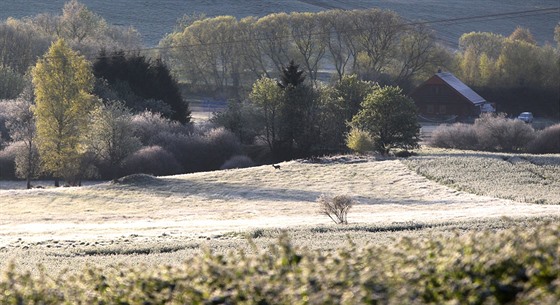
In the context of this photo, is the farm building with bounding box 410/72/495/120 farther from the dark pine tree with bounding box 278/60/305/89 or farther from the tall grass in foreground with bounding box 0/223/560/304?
the tall grass in foreground with bounding box 0/223/560/304

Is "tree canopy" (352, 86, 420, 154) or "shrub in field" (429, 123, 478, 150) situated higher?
"tree canopy" (352, 86, 420, 154)

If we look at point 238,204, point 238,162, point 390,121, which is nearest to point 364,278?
point 238,204

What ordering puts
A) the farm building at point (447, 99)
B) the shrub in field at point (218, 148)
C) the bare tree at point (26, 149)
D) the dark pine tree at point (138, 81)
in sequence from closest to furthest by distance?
the bare tree at point (26, 149) → the shrub in field at point (218, 148) → the dark pine tree at point (138, 81) → the farm building at point (447, 99)

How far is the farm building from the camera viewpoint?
96562mm

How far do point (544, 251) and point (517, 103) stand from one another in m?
95.4

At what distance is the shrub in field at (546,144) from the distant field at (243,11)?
81360 mm

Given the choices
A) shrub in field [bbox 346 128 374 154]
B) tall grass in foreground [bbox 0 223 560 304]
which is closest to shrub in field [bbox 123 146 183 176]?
shrub in field [bbox 346 128 374 154]

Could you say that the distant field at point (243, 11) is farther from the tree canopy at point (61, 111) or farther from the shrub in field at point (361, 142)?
the shrub in field at point (361, 142)

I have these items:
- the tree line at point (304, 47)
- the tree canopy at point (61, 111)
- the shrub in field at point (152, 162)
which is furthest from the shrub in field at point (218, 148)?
the tree line at point (304, 47)

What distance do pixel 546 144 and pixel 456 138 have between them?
7108 millimetres

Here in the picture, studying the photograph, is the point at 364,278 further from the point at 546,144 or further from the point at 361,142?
the point at 546,144

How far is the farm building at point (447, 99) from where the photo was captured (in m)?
96.6

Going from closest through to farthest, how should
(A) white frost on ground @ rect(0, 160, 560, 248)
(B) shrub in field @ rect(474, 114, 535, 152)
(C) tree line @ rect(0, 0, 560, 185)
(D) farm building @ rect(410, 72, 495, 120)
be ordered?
(A) white frost on ground @ rect(0, 160, 560, 248), (C) tree line @ rect(0, 0, 560, 185), (B) shrub in field @ rect(474, 114, 535, 152), (D) farm building @ rect(410, 72, 495, 120)

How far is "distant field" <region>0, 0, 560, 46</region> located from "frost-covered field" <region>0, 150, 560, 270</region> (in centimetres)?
9479
